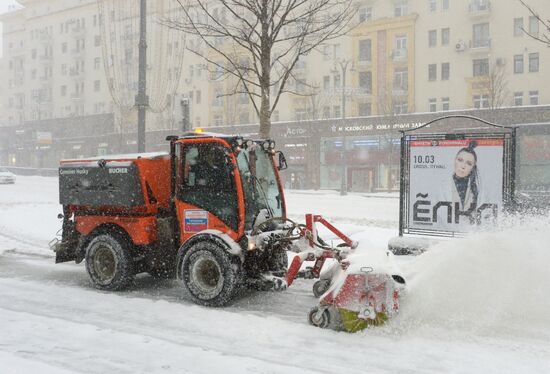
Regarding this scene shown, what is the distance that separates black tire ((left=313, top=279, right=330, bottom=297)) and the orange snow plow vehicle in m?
0.02

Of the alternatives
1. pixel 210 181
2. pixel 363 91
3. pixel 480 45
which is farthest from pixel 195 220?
pixel 363 91

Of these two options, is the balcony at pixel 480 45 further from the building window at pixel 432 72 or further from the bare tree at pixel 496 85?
the building window at pixel 432 72

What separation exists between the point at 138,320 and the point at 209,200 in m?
1.83

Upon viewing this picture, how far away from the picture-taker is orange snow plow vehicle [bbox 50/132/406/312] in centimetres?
714

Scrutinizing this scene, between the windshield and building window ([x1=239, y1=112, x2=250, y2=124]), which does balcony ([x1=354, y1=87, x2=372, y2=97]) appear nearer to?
building window ([x1=239, y1=112, x2=250, y2=124])

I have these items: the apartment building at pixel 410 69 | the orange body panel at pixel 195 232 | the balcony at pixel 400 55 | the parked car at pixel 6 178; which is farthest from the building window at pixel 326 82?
the orange body panel at pixel 195 232

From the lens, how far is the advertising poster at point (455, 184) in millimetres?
10195

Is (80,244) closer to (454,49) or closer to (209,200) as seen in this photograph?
(209,200)

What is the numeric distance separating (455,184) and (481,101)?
100ft

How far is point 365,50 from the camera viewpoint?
44438 mm

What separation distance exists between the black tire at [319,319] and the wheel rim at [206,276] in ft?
4.56

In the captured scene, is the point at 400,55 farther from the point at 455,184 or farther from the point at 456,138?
the point at 455,184

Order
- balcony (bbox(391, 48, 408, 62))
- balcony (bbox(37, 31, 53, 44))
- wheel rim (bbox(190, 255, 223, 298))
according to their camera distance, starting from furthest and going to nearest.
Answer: balcony (bbox(37, 31, 53, 44))
balcony (bbox(391, 48, 408, 62))
wheel rim (bbox(190, 255, 223, 298))

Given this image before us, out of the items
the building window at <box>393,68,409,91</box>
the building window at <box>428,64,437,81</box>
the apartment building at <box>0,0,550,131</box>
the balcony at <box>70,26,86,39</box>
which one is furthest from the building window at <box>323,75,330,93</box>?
the balcony at <box>70,26,86,39</box>
